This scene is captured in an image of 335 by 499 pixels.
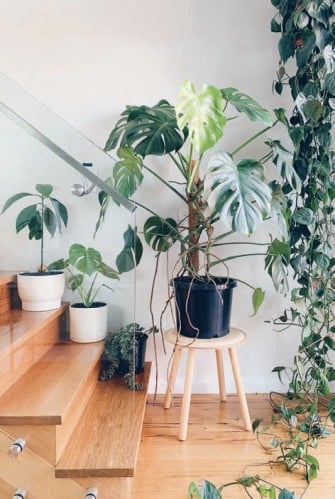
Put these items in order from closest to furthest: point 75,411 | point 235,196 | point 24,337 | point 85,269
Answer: point 235,196, point 75,411, point 24,337, point 85,269

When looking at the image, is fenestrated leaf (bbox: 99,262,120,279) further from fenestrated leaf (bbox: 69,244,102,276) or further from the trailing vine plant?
the trailing vine plant

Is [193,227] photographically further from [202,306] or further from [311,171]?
[311,171]

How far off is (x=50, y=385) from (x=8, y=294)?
2.03ft

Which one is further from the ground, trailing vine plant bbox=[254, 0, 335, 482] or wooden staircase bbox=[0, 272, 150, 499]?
trailing vine plant bbox=[254, 0, 335, 482]

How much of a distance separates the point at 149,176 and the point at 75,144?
44 centimetres

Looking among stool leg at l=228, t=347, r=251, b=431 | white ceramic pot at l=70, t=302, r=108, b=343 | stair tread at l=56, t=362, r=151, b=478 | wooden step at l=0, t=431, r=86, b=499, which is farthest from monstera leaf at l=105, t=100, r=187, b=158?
wooden step at l=0, t=431, r=86, b=499

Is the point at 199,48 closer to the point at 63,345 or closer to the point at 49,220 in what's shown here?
the point at 49,220

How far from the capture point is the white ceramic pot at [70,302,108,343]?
1844 millimetres

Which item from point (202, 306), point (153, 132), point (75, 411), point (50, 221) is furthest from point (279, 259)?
point (50, 221)

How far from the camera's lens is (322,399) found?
1991 millimetres

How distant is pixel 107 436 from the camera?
1.32 metres

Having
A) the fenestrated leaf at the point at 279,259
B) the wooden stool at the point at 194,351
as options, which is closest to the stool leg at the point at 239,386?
the wooden stool at the point at 194,351

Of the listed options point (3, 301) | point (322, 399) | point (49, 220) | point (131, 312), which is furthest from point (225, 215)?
point (322, 399)

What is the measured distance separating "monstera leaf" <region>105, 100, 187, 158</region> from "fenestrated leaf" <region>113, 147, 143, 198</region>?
6 cm
